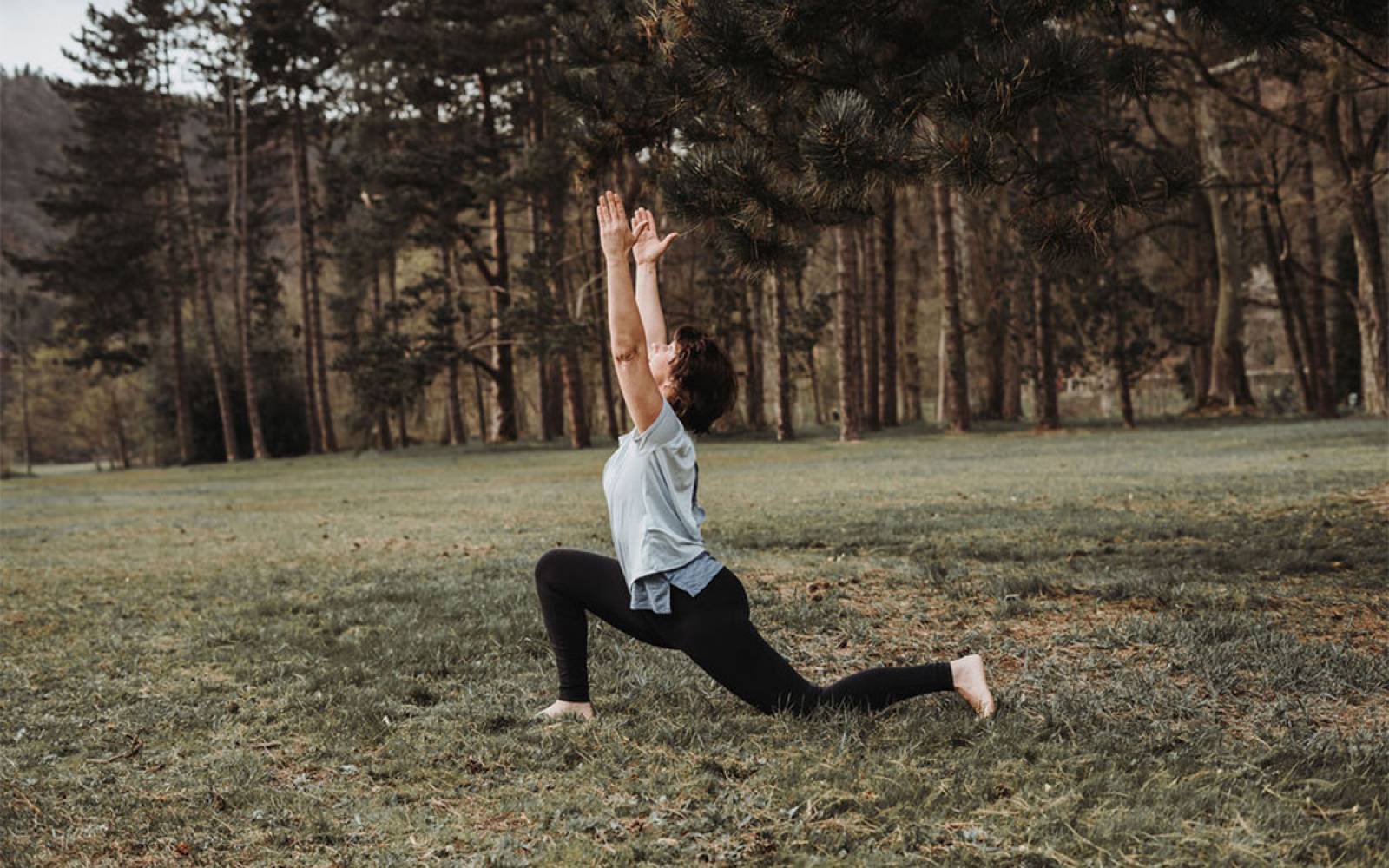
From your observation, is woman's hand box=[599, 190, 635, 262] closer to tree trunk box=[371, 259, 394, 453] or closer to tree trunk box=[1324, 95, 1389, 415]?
tree trunk box=[1324, 95, 1389, 415]

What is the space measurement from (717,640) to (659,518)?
463mm

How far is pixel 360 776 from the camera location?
3447mm

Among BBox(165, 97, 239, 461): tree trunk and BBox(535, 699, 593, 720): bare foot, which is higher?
BBox(165, 97, 239, 461): tree trunk

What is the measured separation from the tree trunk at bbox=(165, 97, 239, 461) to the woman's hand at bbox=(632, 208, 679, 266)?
1400 inches

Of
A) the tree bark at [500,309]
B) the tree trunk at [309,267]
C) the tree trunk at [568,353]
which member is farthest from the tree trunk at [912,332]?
the tree trunk at [309,267]

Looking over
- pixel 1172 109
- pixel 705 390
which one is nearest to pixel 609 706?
pixel 705 390

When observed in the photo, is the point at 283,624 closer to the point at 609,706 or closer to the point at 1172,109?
the point at 609,706

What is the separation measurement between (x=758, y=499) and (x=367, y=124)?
82.3 ft

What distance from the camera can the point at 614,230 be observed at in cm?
351

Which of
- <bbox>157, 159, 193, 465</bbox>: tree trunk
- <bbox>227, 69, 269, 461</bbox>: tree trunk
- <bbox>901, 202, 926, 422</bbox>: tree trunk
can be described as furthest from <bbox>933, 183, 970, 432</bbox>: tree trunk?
<bbox>157, 159, 193, 465</bbox>: tree trunk

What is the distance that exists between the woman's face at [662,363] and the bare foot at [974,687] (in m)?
1.48

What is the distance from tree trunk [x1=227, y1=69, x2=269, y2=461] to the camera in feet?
114

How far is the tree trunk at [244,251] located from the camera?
114ft

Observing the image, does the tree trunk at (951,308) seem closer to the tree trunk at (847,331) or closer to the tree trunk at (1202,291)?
the tree trunk at (847,331)
